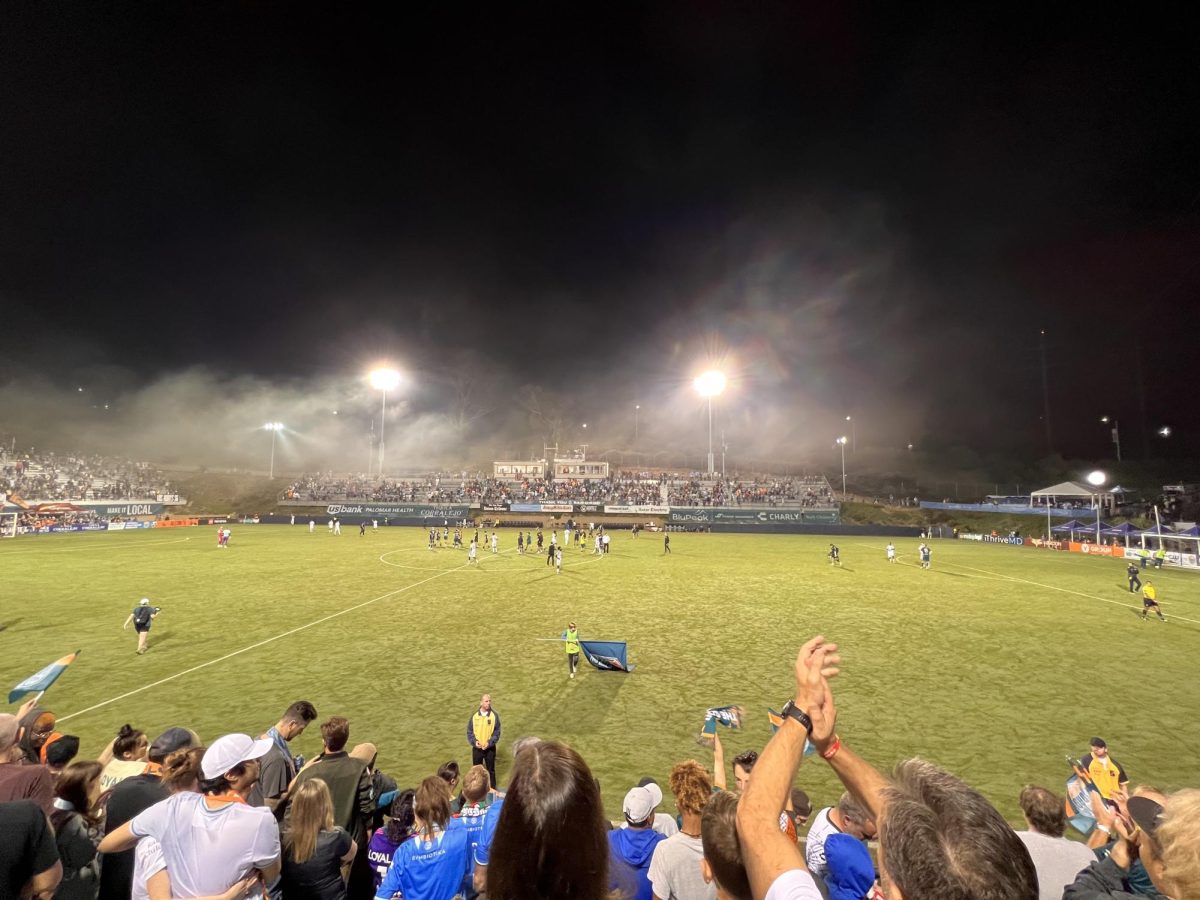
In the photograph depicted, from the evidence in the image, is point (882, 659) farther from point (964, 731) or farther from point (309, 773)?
point (309, 773)

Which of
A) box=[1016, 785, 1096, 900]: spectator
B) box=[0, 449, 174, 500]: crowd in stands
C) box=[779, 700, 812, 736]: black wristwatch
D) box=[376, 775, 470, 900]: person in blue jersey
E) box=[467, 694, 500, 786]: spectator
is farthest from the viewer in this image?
box=[0, 449, 174, 500]: crowd in stands

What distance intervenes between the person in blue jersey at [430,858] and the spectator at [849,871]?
260cm

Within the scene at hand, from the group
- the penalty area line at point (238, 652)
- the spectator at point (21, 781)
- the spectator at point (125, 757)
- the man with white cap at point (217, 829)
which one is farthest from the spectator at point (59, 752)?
the penalty area line at point (238, 652)

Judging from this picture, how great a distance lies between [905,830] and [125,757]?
293 inches

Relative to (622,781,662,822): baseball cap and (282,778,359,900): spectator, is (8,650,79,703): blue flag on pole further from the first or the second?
(622,781,662,822): baseball cap

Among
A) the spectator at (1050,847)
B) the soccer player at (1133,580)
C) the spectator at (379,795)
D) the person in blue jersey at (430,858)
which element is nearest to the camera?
the person in blue jersey at (430,858)

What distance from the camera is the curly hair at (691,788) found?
4.32 m

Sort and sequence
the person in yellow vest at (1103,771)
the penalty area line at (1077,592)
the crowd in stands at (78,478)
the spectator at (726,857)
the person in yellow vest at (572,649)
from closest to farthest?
the spectator at (726,857)
the person in yellow vest at (1103,771)
the person in yellow vest at (572,649)
the penalty area line at (1077,592)
the crowd in stands at (78,478)

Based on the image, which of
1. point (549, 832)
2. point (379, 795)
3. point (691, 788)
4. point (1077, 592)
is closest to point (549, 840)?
point (549, 832)

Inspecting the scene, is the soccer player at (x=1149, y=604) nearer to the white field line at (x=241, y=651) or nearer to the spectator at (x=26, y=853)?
the spectator at (x=26, y=853)

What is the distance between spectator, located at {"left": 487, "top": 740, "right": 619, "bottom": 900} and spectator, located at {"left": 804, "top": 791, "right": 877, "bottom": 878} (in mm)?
3445

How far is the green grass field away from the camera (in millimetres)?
9836

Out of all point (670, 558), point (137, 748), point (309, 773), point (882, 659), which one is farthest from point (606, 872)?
point (670, 558)

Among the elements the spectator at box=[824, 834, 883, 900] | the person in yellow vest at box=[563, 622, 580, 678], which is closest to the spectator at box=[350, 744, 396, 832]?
the spectator at box=[824, 834, 883, 900]
